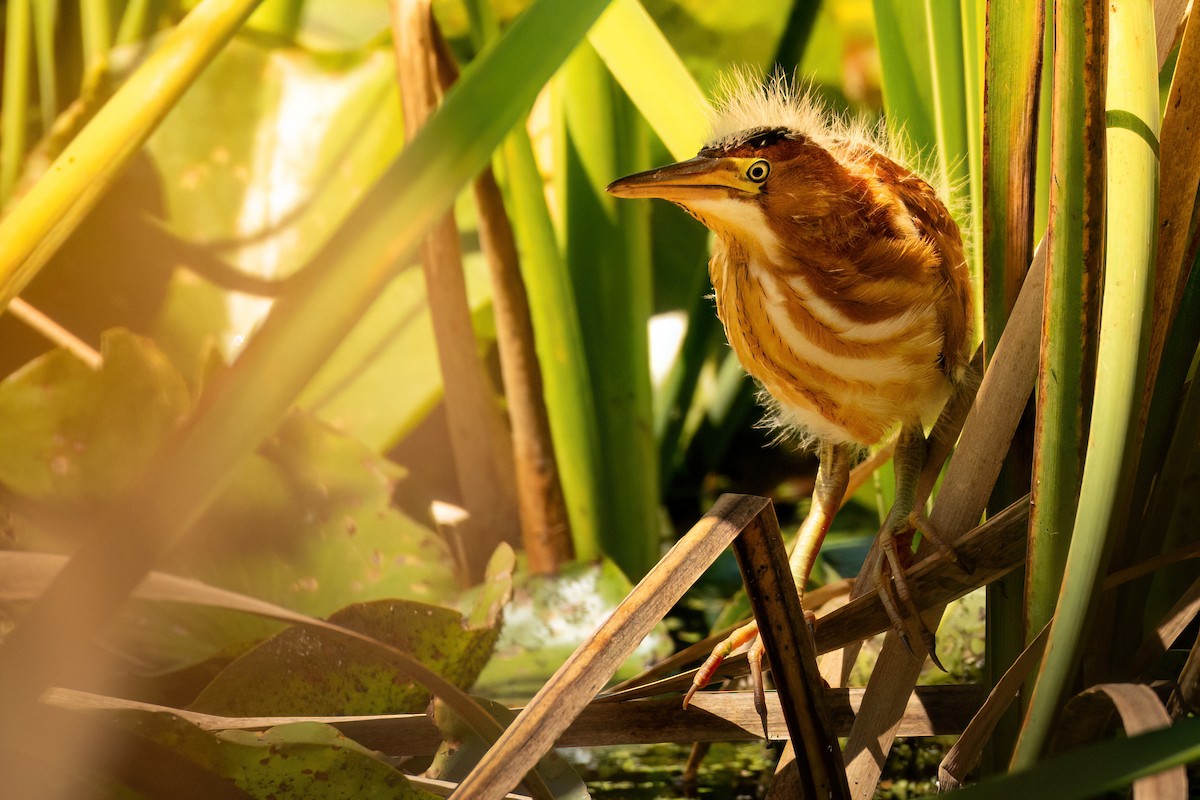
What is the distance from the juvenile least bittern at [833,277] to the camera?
79cm

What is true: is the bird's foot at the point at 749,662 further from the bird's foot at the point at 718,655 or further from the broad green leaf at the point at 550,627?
the broad green leaf at the point at 550,627

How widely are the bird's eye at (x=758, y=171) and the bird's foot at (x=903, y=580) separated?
278 millimetres

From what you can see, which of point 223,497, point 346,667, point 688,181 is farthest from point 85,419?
point 688,181

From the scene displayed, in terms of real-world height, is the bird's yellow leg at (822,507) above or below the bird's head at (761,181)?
below

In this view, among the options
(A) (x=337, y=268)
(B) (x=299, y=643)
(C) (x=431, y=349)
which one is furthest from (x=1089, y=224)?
(C) (x=431, y=349)

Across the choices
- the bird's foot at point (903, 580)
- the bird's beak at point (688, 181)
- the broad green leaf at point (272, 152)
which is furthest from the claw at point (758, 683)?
the broad green leaf at point (272, 152)

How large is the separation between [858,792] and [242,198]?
3.86ft

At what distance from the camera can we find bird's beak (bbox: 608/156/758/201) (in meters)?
0.76

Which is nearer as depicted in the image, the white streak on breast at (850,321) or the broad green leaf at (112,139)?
the broad green leaf at (112,139)

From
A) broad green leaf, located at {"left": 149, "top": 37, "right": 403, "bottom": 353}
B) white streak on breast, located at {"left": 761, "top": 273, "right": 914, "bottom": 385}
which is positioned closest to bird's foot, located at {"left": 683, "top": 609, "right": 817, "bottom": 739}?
white streak on breast, located at {"left": 761, "top": 273, "right": 914, "bottom": 385}

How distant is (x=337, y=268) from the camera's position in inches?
18.7

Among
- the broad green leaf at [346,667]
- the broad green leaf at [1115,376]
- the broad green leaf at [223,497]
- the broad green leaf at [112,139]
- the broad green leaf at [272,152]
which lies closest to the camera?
the broad green leaf at [1115,376]

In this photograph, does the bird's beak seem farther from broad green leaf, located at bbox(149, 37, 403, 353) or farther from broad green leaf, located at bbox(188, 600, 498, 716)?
broad green leaf, located at bbox(149, 37, 403, 353)

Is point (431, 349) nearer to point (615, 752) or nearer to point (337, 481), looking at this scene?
point (337, 481)
